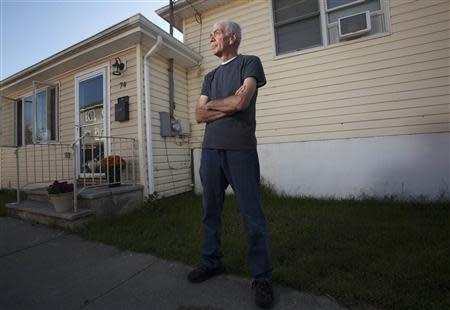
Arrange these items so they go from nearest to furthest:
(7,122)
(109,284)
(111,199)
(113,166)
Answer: (109,284), (111,199), (113,166), (7,122)

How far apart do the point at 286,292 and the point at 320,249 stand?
0.71 meters

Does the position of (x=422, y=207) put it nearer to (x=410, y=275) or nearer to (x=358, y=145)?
(x=358, y=145)

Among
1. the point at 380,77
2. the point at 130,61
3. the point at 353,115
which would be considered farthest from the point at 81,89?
the point at 380,77

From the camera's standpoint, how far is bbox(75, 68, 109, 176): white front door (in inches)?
190

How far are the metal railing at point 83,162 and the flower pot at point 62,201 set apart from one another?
139 millimetres

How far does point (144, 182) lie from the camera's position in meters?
4.35

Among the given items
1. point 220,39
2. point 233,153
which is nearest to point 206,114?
point 233,153

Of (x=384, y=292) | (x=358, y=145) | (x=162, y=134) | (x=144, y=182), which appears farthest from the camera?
(x=162, y=134)

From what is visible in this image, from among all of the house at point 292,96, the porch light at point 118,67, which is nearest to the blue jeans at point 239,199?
the house at point 292,96

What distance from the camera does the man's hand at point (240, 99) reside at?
1568 millimetres

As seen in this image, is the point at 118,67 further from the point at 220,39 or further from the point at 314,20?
the point at 314,20

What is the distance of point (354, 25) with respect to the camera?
413 centimetres

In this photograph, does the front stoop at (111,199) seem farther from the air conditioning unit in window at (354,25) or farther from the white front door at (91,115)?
the air conditioning unit in window at (354,25)

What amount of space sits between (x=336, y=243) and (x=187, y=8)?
17.5 ft
